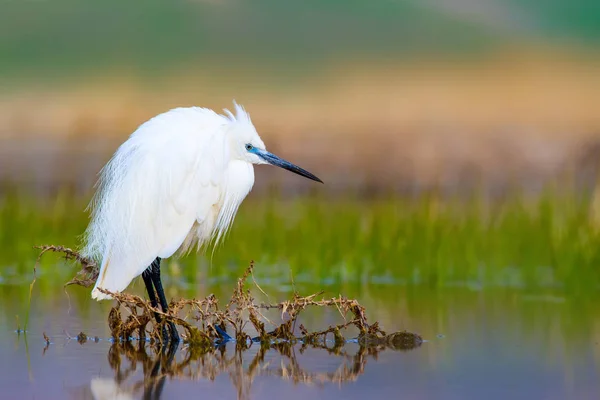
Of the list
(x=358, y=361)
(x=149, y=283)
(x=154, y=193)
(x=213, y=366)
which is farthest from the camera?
(x=149, y=283)

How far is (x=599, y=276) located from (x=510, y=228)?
107 centimetres

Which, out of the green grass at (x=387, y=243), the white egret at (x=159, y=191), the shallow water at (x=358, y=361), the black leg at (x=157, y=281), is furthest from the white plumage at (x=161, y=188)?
the green grass at (x=387, y=243)

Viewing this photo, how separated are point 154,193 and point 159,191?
0.10 ft

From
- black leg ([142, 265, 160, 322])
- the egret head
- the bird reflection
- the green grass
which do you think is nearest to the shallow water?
the bird reflection

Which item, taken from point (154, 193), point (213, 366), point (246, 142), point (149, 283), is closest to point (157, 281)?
point (149, 283)

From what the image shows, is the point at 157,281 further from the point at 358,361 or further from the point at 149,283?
the point at 358,361

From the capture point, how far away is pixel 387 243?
998cm

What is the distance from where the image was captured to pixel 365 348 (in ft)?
19.6

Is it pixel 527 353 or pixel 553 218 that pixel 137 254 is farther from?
pixel 553 218

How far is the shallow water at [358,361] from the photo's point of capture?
15.3 ft

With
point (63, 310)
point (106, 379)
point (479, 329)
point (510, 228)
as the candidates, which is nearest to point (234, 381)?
point (106, 379)

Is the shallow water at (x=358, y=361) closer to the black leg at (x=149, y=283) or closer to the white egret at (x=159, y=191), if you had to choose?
the black leg at (x=149, y=283)

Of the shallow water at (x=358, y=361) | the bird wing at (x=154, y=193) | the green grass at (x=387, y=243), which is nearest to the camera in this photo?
the shallow water at (x=358, y=361)

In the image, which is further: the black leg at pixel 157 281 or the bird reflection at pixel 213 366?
the black leg at pixel 157 281
